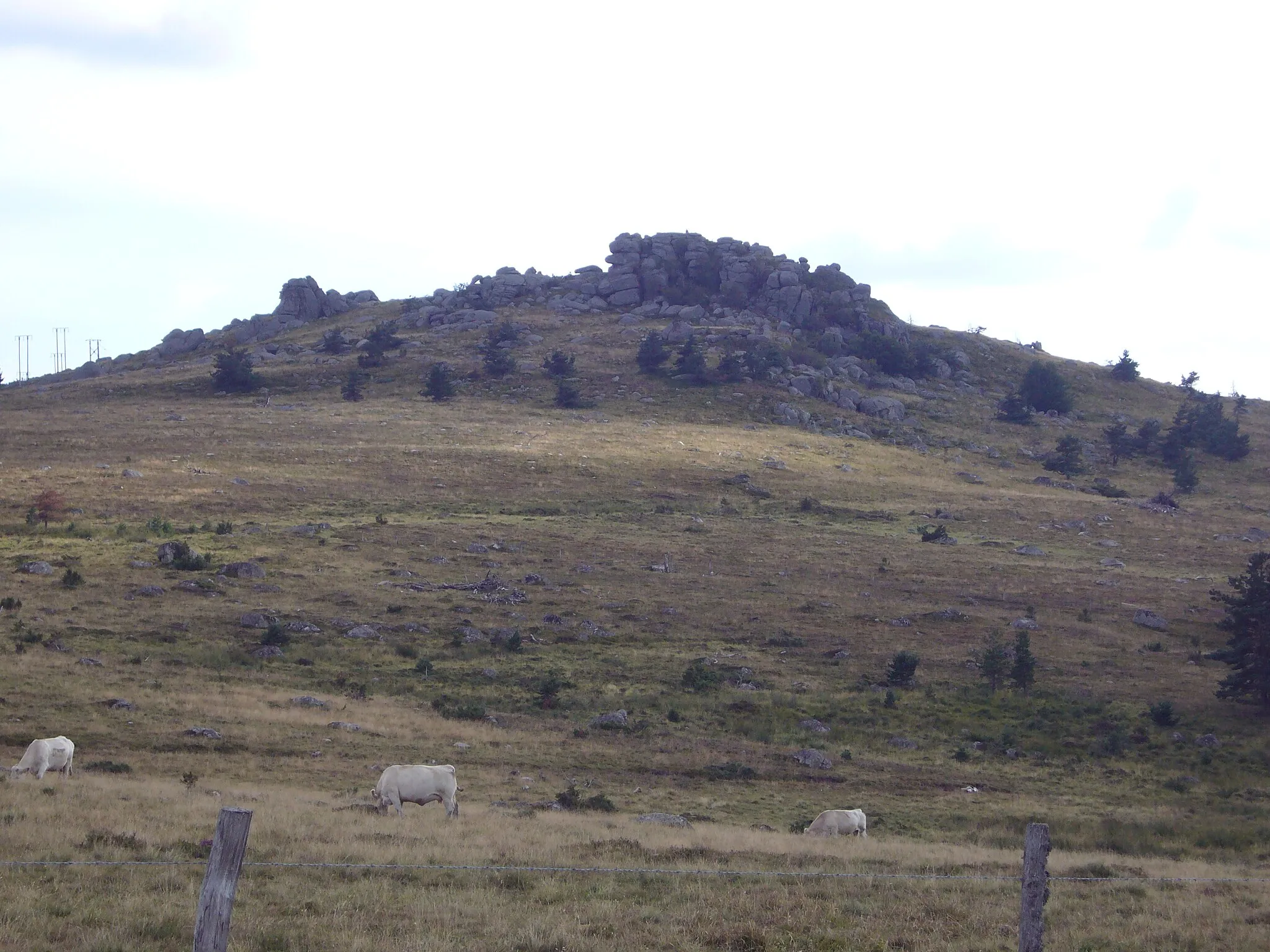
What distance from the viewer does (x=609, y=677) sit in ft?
127

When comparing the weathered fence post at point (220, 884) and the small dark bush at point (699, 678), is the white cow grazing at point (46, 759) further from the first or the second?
the small dark bush at point (699, 678)

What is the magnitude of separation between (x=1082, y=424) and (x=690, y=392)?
4460 centimetres

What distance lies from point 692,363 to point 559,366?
1450 centimetres

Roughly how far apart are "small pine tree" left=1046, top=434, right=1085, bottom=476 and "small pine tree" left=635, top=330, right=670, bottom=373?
42.0 metres

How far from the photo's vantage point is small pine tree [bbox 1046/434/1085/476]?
98.0 metres

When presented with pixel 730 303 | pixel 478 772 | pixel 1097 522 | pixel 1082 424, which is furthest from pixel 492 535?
pixel 730 303

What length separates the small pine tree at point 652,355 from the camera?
119 m

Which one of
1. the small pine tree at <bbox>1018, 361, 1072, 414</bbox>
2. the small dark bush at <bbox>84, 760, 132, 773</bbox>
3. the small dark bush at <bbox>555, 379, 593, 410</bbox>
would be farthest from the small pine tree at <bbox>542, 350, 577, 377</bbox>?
the small dark bush at <bbox>84, 760, 132, 773</bbox>

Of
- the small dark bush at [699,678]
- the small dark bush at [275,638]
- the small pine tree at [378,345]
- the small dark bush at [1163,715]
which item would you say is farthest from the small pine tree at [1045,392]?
the small dark bush at [275,638]

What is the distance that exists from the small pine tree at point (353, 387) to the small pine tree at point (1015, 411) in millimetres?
68292

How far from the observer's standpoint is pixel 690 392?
112m

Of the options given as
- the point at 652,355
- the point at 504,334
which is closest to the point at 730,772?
the point at 652,355

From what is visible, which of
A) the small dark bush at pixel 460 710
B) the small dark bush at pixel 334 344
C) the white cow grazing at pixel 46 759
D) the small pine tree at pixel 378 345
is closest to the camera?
the white cow grazing at pixel 46 759

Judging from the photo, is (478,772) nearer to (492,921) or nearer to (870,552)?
(492,921)
